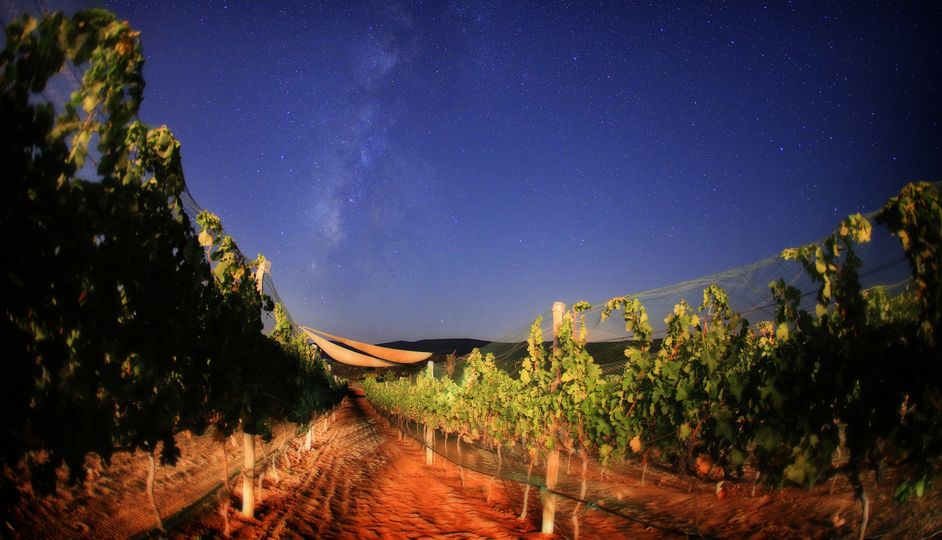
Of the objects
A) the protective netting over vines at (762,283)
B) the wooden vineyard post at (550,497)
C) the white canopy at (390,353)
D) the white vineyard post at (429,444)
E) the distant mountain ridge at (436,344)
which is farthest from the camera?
the distant mountain ridge at (436,344)

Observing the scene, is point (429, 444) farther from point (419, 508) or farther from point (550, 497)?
point (550, 497)

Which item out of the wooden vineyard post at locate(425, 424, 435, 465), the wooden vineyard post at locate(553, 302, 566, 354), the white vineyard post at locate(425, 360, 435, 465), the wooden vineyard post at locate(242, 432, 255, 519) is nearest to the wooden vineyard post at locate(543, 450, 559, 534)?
the wooden vineyard post at locate(553, 302, 566, 354)

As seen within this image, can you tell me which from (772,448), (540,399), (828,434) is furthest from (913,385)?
(540,399)

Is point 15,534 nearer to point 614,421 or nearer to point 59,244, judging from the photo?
point 59,244

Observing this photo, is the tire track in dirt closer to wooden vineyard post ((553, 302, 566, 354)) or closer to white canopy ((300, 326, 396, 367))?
wooden vineyard post ((553, 302, 566, 354))

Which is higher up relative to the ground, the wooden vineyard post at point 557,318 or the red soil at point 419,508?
the wooden vineyard post at point 557,318

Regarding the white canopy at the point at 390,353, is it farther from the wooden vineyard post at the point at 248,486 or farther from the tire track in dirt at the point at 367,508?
the wooden vineyard post at the point at 248,486

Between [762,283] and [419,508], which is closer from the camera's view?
[762,283]

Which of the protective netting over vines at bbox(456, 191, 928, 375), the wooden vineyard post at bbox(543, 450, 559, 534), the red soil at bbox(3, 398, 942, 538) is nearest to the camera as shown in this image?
the protective netting over vines at bbox(456, 191, 928, 375)

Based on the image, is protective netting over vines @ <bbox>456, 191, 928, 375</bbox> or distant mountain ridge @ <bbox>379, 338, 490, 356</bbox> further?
distant mountain ridge @ <bbox>379, 338, 490, 356</bbox>

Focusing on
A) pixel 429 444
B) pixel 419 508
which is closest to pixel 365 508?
pixel 419 508

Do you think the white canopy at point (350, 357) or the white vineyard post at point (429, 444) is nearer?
the white vineyard post at point (429, 444)

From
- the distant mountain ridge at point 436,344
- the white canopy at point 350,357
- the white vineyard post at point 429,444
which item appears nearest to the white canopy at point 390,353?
the white canopy at point 350,357

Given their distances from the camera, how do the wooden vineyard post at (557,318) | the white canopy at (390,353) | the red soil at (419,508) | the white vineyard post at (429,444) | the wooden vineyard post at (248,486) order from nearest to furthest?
the red soil at (419,508) → the wooden vineyard post at (248,486) → the wooden vineyard post at (557,318) → the white vineyard post at (429,444) → the white canopy at (390,353)
